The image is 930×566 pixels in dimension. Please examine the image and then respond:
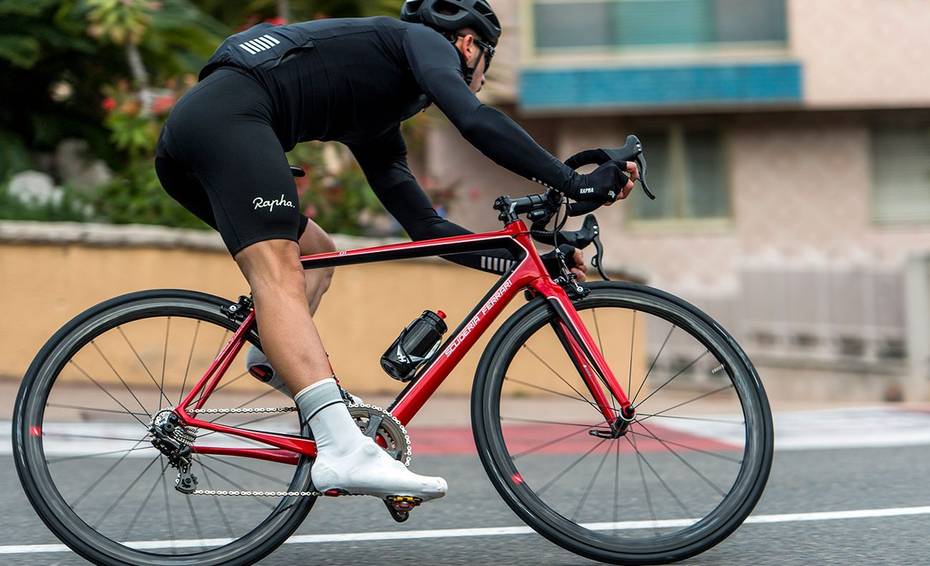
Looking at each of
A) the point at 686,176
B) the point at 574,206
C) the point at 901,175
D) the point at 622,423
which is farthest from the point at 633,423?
the point at 901,175

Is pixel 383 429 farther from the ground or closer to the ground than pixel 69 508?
farther from the ground

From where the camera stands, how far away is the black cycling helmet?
140 inches

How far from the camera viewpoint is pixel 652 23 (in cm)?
1702

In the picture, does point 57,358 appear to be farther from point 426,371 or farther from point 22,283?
point 22,283

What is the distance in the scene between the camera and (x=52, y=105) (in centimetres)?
1077

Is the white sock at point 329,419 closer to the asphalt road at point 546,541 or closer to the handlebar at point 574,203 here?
the asphalt road at point 546,541

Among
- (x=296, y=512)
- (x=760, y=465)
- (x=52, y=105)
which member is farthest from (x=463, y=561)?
(x=52, y=105)

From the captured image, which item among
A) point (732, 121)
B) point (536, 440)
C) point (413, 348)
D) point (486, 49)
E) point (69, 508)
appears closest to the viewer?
point (69, 508)

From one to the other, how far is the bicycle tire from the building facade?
1278 centimetres

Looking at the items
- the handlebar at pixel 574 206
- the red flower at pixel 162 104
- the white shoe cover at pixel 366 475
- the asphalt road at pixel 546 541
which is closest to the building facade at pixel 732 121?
the red flower at pixel 162 104

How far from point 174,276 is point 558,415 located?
2862mm

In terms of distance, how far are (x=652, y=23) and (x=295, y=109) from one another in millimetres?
14199

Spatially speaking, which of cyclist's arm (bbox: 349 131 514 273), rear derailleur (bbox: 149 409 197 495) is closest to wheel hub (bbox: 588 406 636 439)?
cyclist's arm (bbox: 349 131 514 273)

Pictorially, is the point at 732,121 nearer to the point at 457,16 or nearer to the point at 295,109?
the point at 457,16
